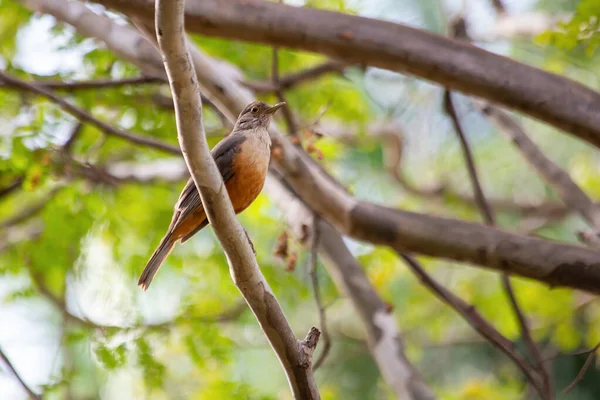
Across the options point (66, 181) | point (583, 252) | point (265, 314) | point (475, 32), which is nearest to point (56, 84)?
point (66, 181)

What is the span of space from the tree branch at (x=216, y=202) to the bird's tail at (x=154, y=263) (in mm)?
1197

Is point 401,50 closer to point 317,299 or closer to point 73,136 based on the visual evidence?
point 317,299

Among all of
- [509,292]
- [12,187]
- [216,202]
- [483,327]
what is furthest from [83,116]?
[509,292]

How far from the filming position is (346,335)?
10.6 m

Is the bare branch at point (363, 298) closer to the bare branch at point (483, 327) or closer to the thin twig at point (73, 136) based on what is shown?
the bare branch at point (483, 327)

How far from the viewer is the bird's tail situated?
4.46 m

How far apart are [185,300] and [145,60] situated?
2.59 metres

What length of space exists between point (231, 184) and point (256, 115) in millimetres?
889

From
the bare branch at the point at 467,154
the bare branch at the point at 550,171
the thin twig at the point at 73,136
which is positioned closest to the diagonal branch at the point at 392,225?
the bare branch at the point at 467,154

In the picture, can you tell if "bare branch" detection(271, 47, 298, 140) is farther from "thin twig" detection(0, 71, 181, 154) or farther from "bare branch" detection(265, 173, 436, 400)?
"thin twig" detection(0, 71, 181, 154)

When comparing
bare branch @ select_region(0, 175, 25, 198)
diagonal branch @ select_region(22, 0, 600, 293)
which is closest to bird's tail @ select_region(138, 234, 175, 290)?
diagonal branch @ select_region(22, 0, 600, 293)

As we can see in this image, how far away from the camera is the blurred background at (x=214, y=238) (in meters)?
6.54

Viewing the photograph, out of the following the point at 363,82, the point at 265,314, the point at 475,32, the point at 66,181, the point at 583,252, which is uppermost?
the point at 363,82

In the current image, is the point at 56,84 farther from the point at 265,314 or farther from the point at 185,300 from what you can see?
the point at 265,314
